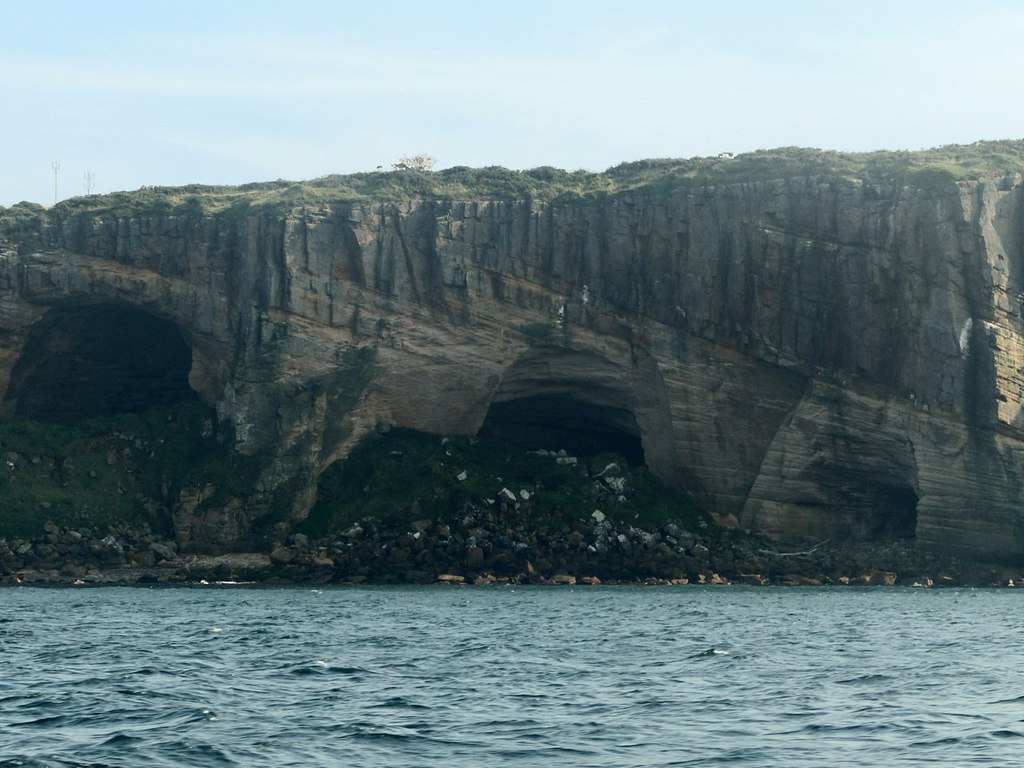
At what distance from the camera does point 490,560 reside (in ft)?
243

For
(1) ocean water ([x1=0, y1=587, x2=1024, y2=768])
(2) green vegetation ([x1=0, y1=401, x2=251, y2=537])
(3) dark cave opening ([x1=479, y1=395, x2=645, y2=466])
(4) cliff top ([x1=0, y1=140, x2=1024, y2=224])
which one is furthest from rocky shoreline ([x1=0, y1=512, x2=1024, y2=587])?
(1) ocean water ([x1=0, y1=587, x2=1024, y2=768])

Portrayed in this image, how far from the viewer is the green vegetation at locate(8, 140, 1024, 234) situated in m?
79.2

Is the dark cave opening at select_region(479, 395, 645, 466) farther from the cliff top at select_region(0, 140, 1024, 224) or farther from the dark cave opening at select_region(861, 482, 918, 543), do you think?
the dark cave opening at select_region(861, 482, 918, 543)

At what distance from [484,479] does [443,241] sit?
526 inches

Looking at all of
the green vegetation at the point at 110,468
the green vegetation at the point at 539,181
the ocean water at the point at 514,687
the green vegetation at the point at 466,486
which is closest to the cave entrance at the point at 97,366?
the green vegetation at the point at 110,468

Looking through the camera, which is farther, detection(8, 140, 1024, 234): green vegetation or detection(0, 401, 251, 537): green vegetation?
detection(8, 140, 1024, 234): green vegetation

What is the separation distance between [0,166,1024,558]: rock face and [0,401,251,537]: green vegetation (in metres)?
1.99

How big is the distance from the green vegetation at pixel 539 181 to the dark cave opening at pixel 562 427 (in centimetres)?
1131

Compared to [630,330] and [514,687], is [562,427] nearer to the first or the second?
[630,330]

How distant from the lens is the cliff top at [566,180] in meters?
79.1

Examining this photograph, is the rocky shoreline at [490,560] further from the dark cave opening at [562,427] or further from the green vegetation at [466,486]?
the dark cave opening at [562,427]

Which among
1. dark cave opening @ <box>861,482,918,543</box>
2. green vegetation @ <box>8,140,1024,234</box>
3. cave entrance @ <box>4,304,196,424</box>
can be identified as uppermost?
green vegetation @ <box>8,140,1024,234</box>

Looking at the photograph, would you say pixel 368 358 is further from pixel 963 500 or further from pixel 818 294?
pixel 963 500

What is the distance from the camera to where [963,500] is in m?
73.2
